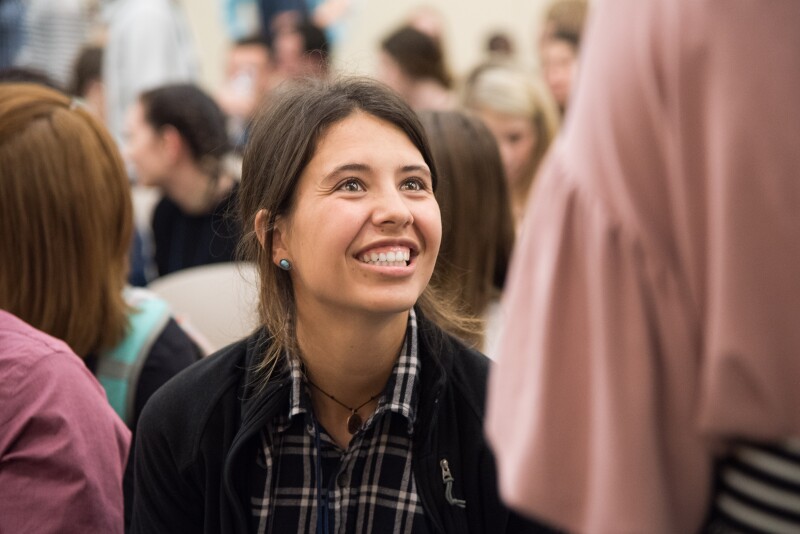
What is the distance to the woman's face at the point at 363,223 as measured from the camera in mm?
1701

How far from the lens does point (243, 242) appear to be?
1.97m

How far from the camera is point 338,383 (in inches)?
71.9

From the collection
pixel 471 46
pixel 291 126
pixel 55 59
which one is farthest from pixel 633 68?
pixel 471 46

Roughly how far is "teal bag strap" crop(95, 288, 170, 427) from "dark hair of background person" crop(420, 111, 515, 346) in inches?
29.9

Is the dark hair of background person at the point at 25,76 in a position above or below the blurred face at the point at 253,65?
below

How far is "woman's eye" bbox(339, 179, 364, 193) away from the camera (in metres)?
1.75

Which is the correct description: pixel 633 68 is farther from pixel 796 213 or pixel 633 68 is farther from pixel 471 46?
pixel 471 46

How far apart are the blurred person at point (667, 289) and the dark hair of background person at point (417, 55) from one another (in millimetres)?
4758

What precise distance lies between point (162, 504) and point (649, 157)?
3.92 ft

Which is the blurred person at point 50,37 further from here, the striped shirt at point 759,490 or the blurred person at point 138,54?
the striped shirt at point 759,490

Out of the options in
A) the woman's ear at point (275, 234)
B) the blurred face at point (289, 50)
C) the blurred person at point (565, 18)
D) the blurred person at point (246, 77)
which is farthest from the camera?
the blurred face at point (289, 50)

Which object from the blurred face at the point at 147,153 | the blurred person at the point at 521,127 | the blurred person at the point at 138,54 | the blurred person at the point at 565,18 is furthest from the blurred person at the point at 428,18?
the blurred face at the point at 147,153

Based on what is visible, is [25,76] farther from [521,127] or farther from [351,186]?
[351,186]

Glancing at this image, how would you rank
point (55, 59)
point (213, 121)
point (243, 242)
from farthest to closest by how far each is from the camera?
1. point (55, 59)
2. point (213, 121)
3. point (243, 242)
